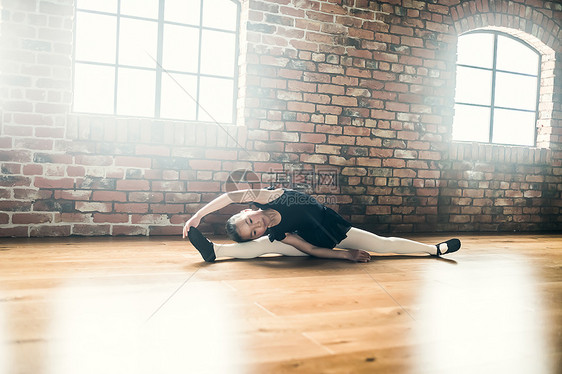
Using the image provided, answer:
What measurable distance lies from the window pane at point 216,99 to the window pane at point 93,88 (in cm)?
70

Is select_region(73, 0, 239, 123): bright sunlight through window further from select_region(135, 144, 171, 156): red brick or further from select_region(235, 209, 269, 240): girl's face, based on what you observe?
select_region(235, 209, 269, 240): girl's face

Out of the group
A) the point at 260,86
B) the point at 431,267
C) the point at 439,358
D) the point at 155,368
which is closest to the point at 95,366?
the point at 155,368

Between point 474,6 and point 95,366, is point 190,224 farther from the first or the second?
point 474,6

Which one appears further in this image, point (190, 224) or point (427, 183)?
point (427, 183)

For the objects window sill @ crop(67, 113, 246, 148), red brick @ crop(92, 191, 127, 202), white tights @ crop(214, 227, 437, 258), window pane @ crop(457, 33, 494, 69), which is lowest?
white tights @ crop(214, 227, 437, 258)

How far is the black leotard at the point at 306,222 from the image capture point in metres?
2.50

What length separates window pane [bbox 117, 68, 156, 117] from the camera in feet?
11.1

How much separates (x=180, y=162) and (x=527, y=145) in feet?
12.0

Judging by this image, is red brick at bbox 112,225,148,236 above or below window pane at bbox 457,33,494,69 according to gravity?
below

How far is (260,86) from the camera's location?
3.48 metres

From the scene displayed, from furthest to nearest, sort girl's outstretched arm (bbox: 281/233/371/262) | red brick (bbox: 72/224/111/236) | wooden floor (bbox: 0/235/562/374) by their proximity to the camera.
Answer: red brick (bbox: 72/224/111/236), girl's outstretched arm (bbox: 281/233/371/262), wooden floor (bbox: 0/235/562/374)

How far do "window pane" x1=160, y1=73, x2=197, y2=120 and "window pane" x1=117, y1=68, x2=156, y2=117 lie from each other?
0.33 feet

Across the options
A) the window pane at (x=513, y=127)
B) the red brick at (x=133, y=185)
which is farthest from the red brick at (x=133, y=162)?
the window pane at (x=513, y=127)

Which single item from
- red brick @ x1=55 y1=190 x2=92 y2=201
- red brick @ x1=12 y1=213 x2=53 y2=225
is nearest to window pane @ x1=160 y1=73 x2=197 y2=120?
red brick @ x1=55 y1=190 x2=92 y2=201
